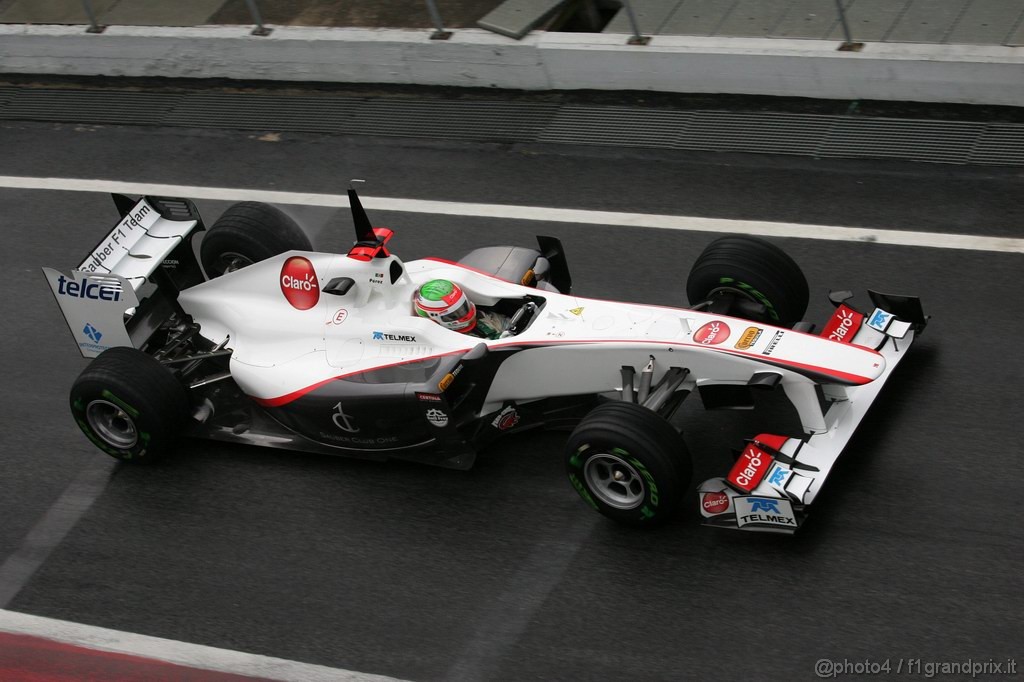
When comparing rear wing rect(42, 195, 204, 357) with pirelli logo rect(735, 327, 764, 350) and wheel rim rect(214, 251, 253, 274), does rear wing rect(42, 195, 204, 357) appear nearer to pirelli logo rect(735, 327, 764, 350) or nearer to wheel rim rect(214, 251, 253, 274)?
wheel rim rect(214, 251, 253, 274)

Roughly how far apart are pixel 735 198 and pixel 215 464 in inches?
176

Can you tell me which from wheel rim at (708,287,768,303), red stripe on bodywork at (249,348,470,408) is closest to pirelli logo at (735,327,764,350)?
wheel rim at (708,287,768,303)

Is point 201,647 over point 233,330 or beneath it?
beneath

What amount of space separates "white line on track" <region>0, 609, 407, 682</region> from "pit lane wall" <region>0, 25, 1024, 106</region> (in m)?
6.25

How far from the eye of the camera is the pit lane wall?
974 cm

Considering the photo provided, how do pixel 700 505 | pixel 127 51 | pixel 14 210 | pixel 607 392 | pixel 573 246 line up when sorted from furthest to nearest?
pixel 127 51 → pixel 14 210 → pixel 573 246 → pixel 607 392 → pixel 700 505

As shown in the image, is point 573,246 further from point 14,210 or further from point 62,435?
point 14,210

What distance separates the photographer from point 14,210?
11.0m

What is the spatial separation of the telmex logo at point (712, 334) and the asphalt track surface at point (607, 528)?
30.3 inches

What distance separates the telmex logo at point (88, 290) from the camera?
777 cm

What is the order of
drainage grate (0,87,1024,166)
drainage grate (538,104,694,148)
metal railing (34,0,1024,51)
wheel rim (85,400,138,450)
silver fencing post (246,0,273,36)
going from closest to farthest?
wheel rim (85,400,138,450)
drainage grate (0,87,1024,166)
metal railing (34,0,1024,51)
drainage grate (538,104,694,148)
silver fencing post (246,0,273,36)

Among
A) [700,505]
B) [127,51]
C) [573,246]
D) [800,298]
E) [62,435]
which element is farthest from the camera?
[127,51]

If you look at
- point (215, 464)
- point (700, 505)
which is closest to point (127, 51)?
point (215, 464)

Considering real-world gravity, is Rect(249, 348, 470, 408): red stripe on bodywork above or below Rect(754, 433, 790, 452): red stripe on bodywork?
above
